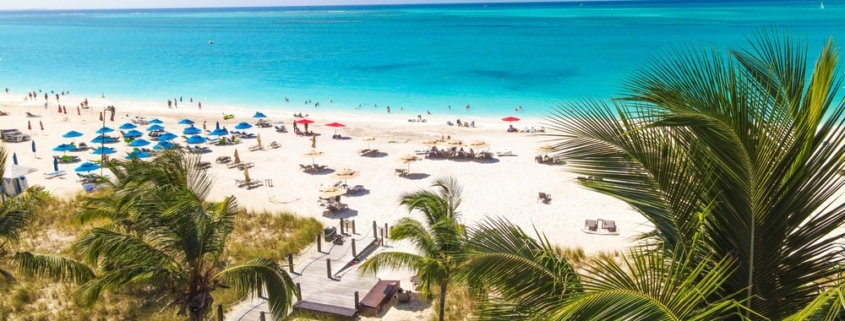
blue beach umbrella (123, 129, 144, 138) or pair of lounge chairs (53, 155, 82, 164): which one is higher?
blue beach umbrella (123, 129, 144, 138)

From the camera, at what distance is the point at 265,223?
16.7 metres

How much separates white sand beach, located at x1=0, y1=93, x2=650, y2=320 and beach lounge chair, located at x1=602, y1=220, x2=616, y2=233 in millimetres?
337

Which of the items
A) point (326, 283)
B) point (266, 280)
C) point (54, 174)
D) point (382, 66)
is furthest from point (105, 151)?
point (382, 66)

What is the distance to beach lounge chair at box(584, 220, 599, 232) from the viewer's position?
16094 millimetres

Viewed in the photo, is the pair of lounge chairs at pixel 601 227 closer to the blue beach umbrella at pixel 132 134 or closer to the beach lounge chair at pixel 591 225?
the beach lounge chair at pixel 591 225

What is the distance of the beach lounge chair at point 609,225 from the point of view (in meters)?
16.0

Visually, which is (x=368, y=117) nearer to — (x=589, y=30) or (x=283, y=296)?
(x=283, y=296)

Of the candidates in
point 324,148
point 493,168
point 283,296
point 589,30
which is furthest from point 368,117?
point 589,30

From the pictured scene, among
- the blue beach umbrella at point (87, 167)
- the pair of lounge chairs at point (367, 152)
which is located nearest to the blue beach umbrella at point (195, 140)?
the blue beach umbrella at point (87, 167)

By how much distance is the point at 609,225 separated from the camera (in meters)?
16.1

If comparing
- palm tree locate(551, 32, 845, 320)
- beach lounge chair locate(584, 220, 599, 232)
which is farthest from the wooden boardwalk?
palm tree locate(551, 32, 845, 320)

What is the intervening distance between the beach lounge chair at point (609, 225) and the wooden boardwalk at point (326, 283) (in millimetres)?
6782

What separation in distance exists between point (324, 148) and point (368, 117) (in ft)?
34.6

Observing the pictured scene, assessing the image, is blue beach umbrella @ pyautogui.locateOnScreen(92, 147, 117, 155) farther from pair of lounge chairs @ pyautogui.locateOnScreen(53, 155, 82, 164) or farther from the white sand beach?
pair of lounge chairs @ pyautogui.locateOnScreen(53, 155, 82, 164)
